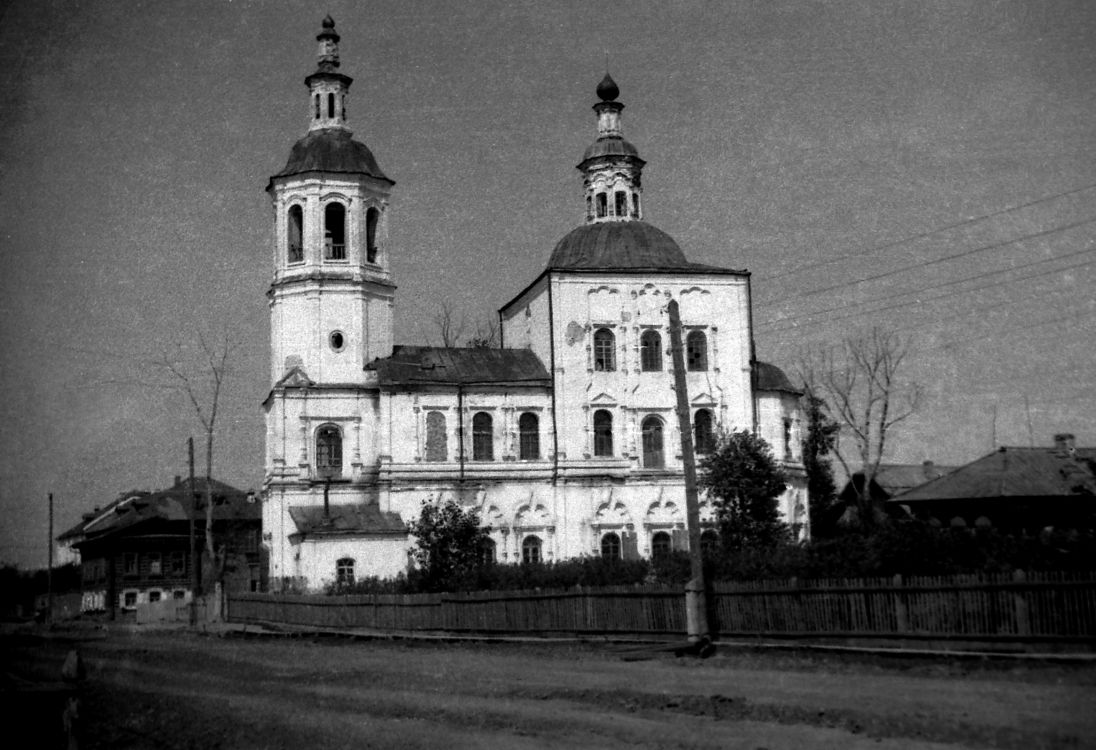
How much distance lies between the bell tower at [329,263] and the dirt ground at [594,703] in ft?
81.6

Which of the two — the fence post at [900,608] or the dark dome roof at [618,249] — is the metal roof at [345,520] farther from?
the fence post at [900,608]

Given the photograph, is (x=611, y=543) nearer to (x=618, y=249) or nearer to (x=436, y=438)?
(x=436, y=438)

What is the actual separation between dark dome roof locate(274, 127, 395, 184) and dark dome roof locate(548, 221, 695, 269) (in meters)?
8.06

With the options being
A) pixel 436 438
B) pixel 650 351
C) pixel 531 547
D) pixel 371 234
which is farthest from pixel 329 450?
pixel 650 351

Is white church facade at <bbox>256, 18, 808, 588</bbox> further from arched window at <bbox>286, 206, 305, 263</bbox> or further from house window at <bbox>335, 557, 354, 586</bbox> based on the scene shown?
house window at <bbox>335, 557, 354, 586</bbox>

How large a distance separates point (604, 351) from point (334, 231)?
11458 millimetres

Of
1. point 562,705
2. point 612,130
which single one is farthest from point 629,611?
point 612,130

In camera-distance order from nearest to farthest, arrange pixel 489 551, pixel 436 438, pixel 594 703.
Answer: pixel 594 703 → pixel 489 551 → pixel 436 438

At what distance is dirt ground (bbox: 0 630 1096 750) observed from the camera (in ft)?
45.4

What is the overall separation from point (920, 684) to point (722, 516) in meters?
25.7

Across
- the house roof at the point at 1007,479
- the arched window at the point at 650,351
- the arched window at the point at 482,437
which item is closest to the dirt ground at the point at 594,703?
the house roof at the point at 1007,479

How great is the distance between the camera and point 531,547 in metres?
50.4

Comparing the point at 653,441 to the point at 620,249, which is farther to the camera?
the point at 620,249

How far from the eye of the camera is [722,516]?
4281cm
